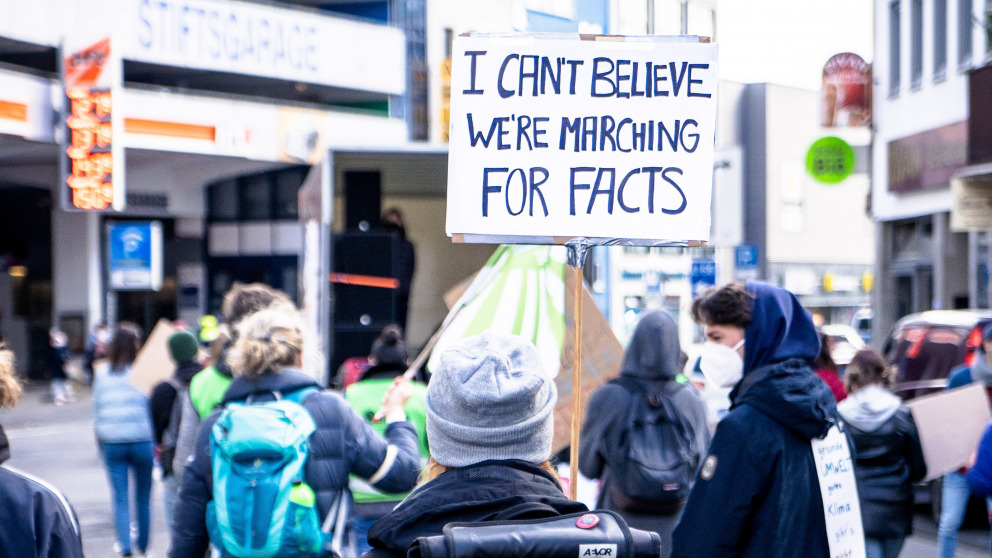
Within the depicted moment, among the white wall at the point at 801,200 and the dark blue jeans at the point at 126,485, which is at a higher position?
the white wall at the point at 801,200

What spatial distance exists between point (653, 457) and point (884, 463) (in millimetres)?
1867

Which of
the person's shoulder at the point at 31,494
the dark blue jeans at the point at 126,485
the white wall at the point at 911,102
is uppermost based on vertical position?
the white wall at the point at 911,102

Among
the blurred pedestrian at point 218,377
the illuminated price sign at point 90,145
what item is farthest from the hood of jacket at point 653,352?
the illuminated price sign at point 90,145

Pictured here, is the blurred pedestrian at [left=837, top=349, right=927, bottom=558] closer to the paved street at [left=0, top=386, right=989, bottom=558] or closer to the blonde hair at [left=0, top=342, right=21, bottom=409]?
the paved street at [left=0, top=386, right=989, bottom=558]

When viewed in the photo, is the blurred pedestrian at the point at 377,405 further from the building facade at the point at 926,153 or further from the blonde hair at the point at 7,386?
the building facade at the point at 926,153

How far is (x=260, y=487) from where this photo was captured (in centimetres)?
386

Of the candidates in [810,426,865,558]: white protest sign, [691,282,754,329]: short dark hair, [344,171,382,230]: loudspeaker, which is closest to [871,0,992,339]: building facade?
[344,171,382,230]: loudspeaker

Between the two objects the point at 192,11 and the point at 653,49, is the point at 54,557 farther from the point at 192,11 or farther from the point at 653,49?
the point at 192,11

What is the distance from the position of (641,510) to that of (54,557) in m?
2.90

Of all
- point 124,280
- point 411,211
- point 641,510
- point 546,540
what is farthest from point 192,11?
point 546,540

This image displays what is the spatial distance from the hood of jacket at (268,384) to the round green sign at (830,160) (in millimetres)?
18681

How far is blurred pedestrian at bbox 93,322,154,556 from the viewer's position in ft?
28.3

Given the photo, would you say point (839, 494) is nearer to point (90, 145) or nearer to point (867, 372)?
point (867, 372)

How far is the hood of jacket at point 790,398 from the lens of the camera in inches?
131
